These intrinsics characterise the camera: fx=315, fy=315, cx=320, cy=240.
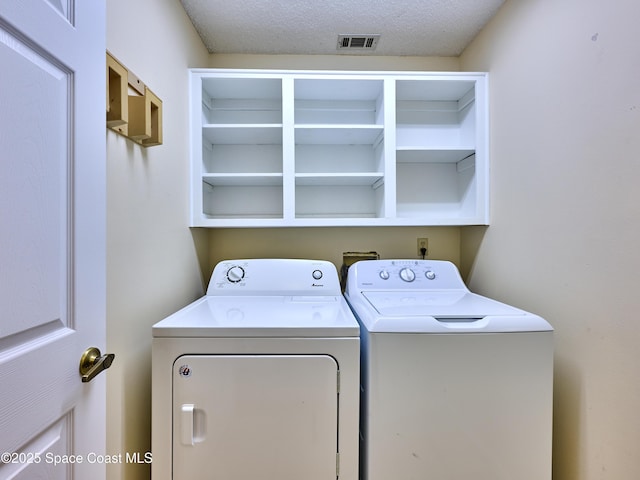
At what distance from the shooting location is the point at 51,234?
2.14 ft

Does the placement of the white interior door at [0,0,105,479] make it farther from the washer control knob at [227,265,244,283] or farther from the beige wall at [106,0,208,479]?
the washer control knob at [227,265,244,283]

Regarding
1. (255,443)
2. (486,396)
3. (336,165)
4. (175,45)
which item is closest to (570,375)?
(486,396)

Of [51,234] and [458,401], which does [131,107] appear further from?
[458,401]

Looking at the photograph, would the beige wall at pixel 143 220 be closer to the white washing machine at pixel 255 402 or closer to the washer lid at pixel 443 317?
the white washing machine at pixel 255 402

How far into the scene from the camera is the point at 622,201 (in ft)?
3.22

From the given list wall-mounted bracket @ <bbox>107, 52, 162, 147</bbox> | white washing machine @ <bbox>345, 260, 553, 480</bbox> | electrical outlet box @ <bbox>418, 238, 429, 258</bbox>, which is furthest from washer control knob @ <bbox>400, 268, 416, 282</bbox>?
wall-mounted bracket @ <bbox>107, 52, 162, 147</bbox>

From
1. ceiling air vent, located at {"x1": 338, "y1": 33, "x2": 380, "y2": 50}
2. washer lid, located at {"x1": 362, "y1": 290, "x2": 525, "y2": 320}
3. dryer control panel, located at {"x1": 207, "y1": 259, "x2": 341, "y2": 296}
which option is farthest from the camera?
ceiling air vent, located at {"x1": 338, "y1": 33, "x2": 380, "y2": 50}

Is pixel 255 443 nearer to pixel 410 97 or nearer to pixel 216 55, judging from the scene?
pixel 410 97

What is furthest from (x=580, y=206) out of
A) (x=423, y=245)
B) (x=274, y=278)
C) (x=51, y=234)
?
(x=51, y=234)

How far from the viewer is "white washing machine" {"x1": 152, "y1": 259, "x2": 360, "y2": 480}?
1.08 metres

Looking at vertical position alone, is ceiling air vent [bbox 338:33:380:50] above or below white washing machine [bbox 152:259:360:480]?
above

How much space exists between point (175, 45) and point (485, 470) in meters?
2.15

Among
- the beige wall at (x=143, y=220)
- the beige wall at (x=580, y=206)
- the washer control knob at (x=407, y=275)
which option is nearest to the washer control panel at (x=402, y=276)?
the washer control knob at (x=407, y=275)

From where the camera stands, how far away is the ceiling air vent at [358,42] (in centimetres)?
180
